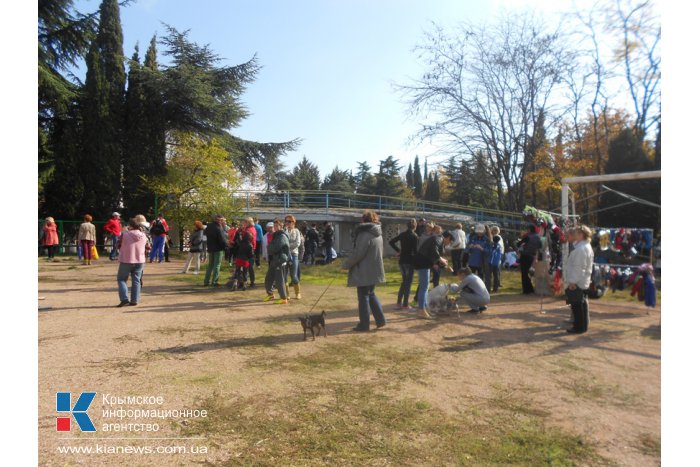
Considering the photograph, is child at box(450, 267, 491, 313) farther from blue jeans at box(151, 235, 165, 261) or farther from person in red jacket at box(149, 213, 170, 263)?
blue jeans at box(151, 235, 165, 261)

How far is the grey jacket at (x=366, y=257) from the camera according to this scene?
5.33 m

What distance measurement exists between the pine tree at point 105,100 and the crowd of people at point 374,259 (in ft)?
4.85

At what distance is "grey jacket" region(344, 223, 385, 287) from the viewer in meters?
5.33

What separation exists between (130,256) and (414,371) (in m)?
5.02

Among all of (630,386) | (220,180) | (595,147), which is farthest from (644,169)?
(220,180)

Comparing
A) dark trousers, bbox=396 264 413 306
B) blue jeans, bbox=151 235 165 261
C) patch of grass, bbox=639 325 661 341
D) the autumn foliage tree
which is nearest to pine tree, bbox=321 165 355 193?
the autumn foliage tree

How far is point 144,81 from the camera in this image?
6.47 m

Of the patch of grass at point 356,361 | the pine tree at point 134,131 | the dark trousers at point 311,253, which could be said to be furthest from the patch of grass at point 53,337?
the dark trousers at point 311,253

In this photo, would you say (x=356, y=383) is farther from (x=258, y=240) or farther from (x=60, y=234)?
(x=60, y=234)

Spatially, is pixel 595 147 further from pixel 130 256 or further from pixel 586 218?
pixel 130 256

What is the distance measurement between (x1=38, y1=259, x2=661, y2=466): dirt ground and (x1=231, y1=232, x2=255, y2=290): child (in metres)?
2.26
